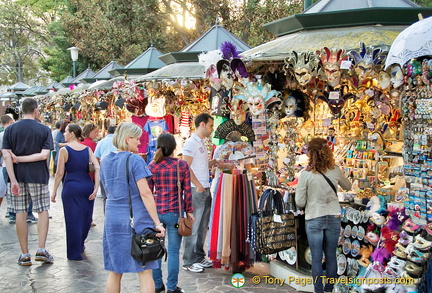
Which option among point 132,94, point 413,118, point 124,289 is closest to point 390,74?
point 413,118

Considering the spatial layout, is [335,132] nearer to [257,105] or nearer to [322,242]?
[257,105]

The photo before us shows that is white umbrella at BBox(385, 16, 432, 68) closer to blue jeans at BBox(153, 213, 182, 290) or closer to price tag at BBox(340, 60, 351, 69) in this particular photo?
price tag at BBox(340, 60, 351, 69)

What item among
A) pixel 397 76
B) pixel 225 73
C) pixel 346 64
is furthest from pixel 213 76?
pixel 397 76

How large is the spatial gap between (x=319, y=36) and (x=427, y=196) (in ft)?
8.20

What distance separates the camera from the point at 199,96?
32.7ft

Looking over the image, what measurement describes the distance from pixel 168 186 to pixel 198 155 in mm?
1023

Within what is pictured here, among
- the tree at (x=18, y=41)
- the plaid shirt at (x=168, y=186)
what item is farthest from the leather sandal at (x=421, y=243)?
the tree at (x=18, y=41)

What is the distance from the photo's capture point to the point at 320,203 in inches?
191

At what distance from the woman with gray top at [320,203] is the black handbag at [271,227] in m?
0.45

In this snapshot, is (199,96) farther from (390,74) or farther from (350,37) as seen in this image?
(390,74)

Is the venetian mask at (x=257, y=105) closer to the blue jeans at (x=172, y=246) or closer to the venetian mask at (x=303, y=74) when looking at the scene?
the venetian mask at (x=303, y=74)

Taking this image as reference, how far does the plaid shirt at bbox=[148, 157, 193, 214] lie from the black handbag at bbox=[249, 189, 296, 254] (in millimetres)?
808

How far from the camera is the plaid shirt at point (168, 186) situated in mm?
4973

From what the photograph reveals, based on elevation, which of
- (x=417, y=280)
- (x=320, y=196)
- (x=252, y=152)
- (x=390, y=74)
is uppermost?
(x=390, y=74)
